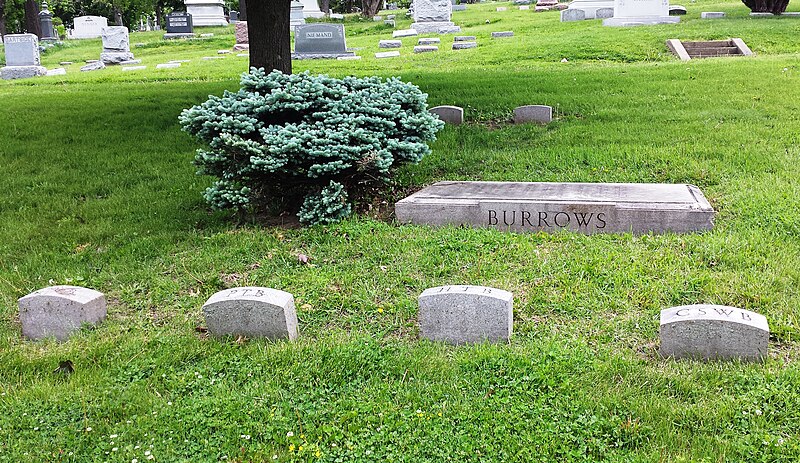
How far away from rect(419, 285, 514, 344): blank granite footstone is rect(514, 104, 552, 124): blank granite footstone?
5.88 meters

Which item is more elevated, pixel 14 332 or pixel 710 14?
pixel 710 14

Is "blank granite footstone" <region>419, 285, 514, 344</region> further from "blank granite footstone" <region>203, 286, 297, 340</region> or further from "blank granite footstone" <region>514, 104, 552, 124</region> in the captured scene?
"blank granite footstone" <region>514, 104, 552, 124</region>

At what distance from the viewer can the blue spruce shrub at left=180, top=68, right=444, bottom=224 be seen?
5.83 meters

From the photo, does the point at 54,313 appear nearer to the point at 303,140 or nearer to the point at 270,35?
the point at 303,140

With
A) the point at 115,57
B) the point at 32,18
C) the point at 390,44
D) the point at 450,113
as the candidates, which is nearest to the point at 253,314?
the point at 450,113

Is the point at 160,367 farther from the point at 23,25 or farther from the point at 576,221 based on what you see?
the point at 23,25

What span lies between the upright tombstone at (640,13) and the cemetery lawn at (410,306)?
12765 millimetres

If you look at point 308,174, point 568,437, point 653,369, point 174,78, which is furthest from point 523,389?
point 174,78

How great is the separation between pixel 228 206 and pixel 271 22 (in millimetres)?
4100

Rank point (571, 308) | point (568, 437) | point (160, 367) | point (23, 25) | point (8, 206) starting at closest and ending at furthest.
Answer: point (568, 437)
point (160, 367)
point (571, 308)
point (8, 206)
point (23, 25)

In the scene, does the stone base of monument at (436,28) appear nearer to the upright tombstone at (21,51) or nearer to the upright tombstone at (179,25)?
the upright tombstone at (179,25)

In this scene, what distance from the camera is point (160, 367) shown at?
3914mm

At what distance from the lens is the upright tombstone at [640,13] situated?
70.4ft

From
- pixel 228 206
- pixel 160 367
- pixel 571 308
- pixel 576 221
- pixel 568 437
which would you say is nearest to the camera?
pixel 568 437
